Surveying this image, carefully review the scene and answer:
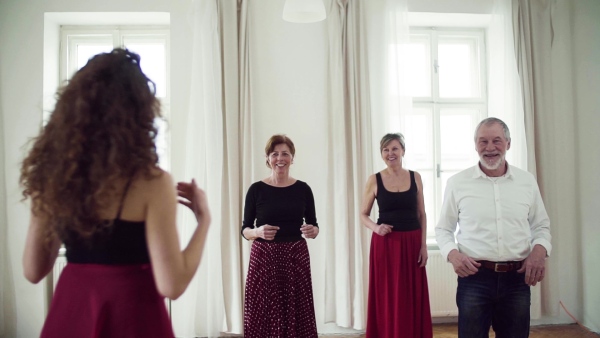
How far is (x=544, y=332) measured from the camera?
3742 millimetres

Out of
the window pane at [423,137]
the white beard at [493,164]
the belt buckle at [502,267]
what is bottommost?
the belt buckle at [502,267]

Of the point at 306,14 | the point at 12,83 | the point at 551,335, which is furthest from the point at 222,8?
the point at 551,335

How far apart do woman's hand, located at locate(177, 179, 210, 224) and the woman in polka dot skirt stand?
1.42 metres

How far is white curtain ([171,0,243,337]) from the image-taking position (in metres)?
3.55

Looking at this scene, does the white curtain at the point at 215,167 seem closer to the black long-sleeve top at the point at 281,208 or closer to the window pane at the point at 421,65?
the black long-sleeve top at the point at 281,208

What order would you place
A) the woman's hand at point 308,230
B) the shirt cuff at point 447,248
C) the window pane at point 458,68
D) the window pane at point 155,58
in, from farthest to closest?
1. the window pane at point 458,68
2. the window pane at point 155,58
3. the woman's hand at point 308,230
4. the shirt cuff at point 447,248

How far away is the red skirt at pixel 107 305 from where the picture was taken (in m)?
1.01

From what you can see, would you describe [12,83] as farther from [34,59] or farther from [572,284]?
[572,284]

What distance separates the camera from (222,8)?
144 inches

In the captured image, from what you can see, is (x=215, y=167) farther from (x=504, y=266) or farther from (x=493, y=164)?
(x=504, y=266)

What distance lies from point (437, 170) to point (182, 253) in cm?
→ 364

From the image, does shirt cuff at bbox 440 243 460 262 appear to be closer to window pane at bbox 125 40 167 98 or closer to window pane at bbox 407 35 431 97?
window pane at bbox 407 35 431 97

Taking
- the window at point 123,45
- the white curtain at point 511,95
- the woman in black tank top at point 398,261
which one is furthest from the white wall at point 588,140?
the window at point 123,45

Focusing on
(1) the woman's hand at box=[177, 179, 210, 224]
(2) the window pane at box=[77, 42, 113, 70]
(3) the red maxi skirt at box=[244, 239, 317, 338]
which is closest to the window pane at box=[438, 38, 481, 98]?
(3) the red maxi skirt at box=[244, 239, 317, 338]
